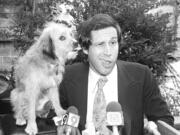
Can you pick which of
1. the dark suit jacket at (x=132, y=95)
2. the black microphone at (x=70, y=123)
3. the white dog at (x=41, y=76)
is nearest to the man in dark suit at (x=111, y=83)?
the dark suit jacket at (x=132, y=95)

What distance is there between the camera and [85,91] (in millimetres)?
2447

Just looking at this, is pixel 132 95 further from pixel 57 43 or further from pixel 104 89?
pixel 57 43

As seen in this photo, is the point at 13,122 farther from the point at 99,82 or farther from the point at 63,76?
the point at 99,82

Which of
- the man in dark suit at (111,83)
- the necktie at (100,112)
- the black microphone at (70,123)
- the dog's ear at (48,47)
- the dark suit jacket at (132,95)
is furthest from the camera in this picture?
the dog's ear at (48,47)

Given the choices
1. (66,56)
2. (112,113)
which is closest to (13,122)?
(66,56)

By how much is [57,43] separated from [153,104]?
2.69ft

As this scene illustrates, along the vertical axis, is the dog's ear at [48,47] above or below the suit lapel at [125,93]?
above

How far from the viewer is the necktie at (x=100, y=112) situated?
2.15m

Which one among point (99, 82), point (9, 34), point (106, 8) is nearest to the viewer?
point (99, 82)

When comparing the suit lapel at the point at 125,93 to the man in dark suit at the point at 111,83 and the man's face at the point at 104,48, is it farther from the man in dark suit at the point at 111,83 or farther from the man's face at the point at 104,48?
the man's face at the point at 104,48

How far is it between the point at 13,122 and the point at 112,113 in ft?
3.60

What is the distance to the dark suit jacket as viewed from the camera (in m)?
2.38

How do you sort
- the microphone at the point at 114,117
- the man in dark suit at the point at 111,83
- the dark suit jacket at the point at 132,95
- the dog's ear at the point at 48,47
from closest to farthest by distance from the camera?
1. the microphone at the point at 114,117
2. the man in dark suit at the point at 111,83
3. the dark suit jacket at the point at 132,95
4. the dog's ear at the point at 48,47

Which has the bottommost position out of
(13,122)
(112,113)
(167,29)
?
(13,122)
